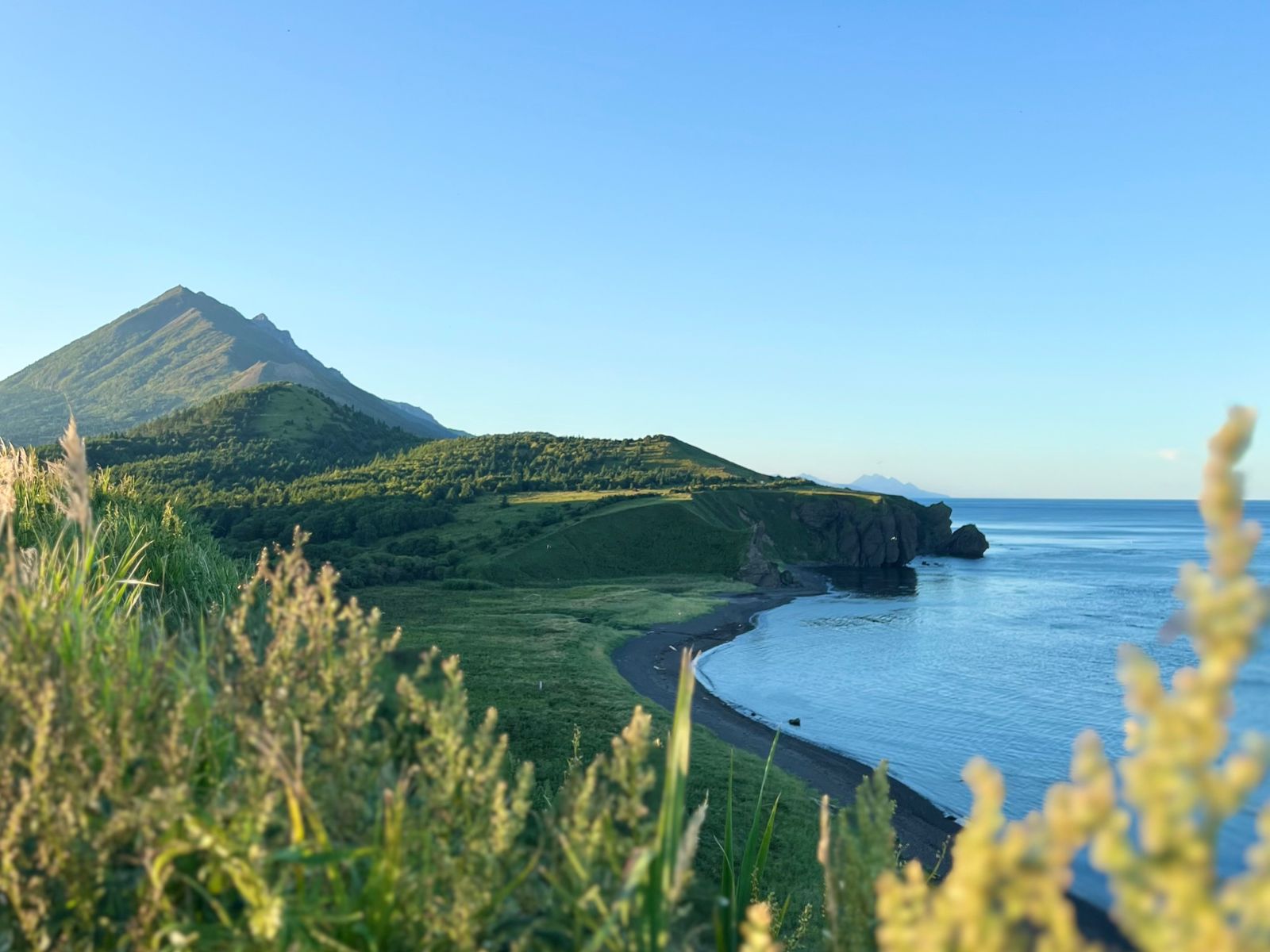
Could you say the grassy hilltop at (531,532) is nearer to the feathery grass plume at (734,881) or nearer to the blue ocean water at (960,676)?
the feathery grass plume at (734,881)

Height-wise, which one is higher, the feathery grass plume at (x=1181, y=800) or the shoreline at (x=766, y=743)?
the feathery grass plume at (x=1181, y=800)

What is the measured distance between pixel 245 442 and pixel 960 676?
467ft

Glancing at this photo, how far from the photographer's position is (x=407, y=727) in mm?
3354

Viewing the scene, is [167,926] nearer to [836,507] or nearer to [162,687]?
[162,687]

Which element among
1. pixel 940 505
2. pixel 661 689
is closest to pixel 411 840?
pixel 661 689

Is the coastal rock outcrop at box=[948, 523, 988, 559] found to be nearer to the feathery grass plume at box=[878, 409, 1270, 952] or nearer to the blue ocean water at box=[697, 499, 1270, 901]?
the blue ocean water at box=[697, 499, 1270, 901]

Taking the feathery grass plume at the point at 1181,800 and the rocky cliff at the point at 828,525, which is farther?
the rocky cliff at the point at 828,525

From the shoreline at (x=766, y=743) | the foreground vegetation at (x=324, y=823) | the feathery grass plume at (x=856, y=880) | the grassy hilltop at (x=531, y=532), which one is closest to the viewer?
the foreground vegetation at (x=324, y=823)

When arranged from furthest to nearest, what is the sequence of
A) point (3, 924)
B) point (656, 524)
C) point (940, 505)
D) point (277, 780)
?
1. point (940, 505)
2. point (656, 524)
3. point (277, 780)
4. point (3, 924)

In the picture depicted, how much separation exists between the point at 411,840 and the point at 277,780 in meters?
0.54

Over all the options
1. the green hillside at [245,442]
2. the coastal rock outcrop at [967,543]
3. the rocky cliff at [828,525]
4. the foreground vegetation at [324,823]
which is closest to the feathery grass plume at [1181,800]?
the foreground vegetation at [324,823]

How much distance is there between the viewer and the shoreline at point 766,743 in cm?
2553

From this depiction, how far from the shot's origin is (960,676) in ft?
175

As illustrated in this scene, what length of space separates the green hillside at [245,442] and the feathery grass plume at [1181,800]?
12984cm
